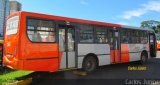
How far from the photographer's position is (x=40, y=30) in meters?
9.79

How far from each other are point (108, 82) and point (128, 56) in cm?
544

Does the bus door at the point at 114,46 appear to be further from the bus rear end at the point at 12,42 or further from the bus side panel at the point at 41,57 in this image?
the bus rear end at the point at 12,42

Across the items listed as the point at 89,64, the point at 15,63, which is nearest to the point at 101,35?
the point at 89,64

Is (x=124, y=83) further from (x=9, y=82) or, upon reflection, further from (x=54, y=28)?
(x=9, y=82)

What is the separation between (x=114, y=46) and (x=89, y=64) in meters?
2.34

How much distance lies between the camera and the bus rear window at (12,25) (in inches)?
378

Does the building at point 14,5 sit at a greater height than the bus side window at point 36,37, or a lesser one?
greater

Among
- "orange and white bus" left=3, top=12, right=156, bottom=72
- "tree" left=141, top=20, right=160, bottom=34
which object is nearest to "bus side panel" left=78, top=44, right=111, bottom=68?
"orange and white bus" left=3, top=12, right=156, bottom=72

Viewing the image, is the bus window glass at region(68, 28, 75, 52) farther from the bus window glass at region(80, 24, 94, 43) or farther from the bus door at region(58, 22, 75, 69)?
the bus window glass at region(80, 24, 94, 43)

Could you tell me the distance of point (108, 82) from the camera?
32.9 feet

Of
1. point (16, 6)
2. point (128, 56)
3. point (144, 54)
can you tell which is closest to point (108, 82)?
point (128, 56)

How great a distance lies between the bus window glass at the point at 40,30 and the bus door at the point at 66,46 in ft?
1.78

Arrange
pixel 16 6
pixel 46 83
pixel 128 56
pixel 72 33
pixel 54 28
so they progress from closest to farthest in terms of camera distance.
→ pixel 46 83, pixel 54 28, pixel 72 33, pixel 128 56, pixel 16 6

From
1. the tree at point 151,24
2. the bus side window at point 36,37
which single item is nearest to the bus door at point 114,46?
the bus side window at point 36,37
